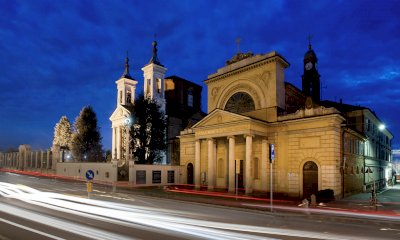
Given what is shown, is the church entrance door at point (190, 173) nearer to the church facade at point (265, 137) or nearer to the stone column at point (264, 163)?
the church facade at point (265, 137)

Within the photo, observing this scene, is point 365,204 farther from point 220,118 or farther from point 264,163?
point 220,118

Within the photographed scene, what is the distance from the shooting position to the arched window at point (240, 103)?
110ft

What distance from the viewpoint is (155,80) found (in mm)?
59812

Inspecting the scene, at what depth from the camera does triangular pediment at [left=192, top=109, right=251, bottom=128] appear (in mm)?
29156

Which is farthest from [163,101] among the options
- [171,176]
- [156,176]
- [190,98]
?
[156,176]

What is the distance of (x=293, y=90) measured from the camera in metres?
34.7

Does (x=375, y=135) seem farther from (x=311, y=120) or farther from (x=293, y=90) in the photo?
(x=311, y=120)

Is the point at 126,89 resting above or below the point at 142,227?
above

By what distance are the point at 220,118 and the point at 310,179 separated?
1070 centimetres

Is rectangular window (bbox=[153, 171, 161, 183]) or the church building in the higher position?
the church building

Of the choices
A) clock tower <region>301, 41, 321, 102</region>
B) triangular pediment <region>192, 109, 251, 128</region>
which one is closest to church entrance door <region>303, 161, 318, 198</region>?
triangular pediment <region>192, 109, 251, 128</region>

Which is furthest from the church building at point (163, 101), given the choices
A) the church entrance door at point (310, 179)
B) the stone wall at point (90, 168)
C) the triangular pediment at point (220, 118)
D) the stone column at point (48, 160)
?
the church entrance door at point (310, 179)

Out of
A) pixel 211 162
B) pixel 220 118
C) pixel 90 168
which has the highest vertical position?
pixel 220 118

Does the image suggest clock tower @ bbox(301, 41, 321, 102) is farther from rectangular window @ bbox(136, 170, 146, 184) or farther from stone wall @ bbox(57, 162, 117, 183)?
stone wall @ bbox(57, 162, 117, 183)
